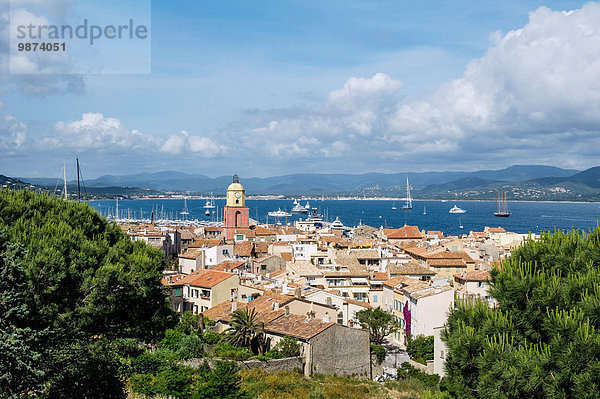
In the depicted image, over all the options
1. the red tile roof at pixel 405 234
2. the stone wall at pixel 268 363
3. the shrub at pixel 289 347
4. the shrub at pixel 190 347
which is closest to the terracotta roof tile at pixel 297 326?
the shrub at pixel 289 347

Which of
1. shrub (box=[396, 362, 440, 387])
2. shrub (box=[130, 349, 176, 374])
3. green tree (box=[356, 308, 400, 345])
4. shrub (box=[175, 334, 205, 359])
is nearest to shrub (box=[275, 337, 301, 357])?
shrub (box=[175, 334, 205, 359])

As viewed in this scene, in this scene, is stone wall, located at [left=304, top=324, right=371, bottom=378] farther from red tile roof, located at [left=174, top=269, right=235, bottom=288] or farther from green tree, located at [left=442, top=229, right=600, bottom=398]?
green tree, located at [left=442, top=229, right=600, bottom=398]

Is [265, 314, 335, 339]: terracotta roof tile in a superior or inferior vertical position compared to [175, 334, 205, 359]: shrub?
superior

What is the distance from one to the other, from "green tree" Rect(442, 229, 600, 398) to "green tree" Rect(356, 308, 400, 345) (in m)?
25.2

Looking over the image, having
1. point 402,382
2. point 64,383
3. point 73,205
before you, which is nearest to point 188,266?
point 402,382

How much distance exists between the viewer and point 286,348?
2683 cm

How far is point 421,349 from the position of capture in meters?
33.8

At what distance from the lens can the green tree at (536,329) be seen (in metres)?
10.6

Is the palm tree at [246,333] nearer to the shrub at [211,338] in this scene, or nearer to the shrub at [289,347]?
the shrub at [211,338]

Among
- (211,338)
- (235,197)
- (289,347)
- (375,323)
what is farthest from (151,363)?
(235,197)

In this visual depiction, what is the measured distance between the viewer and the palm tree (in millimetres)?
28422

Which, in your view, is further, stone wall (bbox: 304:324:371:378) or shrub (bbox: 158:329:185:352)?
stone wall (bbox: 304:324:371:378)

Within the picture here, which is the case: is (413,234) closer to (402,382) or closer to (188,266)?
(188,266)

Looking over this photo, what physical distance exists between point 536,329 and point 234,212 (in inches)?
3006
